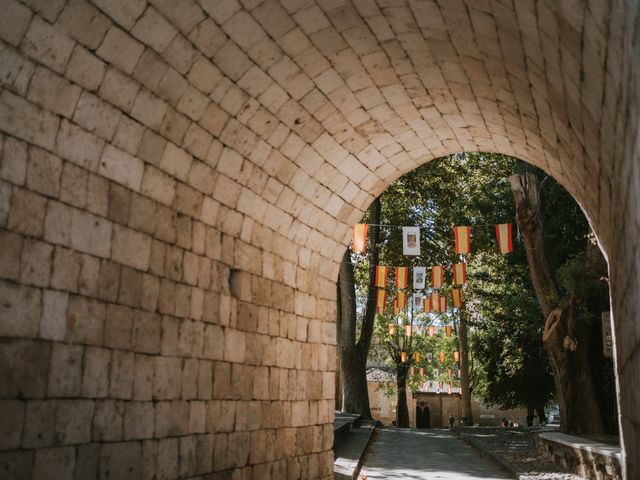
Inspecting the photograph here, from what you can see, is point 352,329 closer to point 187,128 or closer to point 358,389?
point 358,389

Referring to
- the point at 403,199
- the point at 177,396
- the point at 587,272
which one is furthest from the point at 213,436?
the point at 403,199

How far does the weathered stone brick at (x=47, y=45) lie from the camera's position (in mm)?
4586

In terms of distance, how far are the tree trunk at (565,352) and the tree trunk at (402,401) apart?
67.8 ft

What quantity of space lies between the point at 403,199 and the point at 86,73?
1852 centimetres

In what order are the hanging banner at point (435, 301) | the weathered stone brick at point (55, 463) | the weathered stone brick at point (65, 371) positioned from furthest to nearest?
the hanging banner at point (435, 301) < the weathered stone brick at point (65, 371) < the weathered stone brick at point (55, 463)

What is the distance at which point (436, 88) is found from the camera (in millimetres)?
7449

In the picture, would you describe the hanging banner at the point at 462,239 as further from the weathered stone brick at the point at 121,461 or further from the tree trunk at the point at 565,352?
the weathered stone brick at the point at 121,461

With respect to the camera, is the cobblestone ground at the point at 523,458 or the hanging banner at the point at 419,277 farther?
the hanging banner at the point at 419,277

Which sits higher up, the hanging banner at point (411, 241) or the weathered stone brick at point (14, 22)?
the hanging banner at point (411, 241)

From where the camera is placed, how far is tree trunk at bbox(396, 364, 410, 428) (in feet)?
116

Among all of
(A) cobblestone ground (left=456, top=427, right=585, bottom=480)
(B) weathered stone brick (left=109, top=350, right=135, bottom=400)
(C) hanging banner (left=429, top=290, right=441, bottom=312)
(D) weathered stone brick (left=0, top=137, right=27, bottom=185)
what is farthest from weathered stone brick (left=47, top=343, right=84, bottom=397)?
(C) hanging banner (left=429, top=290, right=441, bottom=312)

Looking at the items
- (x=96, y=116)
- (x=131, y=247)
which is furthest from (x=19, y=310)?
(x=96, y=116)

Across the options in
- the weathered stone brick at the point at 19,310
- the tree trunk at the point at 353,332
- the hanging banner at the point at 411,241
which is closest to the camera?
the weathered stone brick at the point at 19,310

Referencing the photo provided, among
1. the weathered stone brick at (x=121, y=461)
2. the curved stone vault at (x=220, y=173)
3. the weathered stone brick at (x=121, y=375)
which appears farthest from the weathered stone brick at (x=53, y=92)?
the weathered stone brick at (x=121, y=461)
